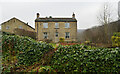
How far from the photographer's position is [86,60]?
3570mm

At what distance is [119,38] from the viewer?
28.2ft

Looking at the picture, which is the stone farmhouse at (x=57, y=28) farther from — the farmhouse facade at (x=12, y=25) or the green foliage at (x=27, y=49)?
the green foliage at (x=27, y=49)

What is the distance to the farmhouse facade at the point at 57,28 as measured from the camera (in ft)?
57.9

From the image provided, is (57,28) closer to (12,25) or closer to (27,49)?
(12,25)

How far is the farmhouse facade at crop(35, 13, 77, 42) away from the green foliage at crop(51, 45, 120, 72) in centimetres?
1366

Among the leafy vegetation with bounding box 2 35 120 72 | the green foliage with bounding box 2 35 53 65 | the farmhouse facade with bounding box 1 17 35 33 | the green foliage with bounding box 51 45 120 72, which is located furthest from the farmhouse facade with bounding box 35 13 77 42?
the green foliage with bounding box 51 45 120 72

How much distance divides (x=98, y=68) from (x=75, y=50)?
1196 mm

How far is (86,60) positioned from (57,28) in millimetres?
14553

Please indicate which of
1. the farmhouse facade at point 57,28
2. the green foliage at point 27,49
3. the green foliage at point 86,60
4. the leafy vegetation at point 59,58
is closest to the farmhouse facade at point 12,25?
the farmhouse facade at point 57,28

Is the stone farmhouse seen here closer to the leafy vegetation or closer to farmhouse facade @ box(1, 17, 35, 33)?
farmhouse facade @ box(1, 17, 35, 33)

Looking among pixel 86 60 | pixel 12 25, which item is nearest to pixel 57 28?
pixel 12 25

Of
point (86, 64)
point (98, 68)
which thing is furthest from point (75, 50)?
point (98, 68)

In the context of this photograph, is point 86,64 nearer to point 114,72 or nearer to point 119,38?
point 114,72

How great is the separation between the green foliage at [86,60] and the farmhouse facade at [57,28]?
44.8 feet
